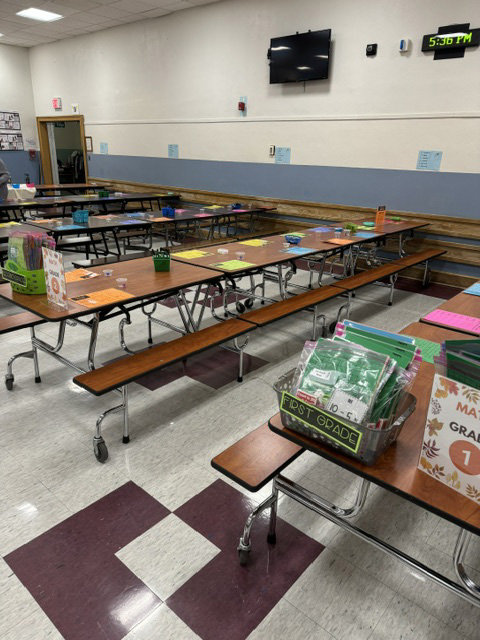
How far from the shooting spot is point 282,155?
6.27 meters

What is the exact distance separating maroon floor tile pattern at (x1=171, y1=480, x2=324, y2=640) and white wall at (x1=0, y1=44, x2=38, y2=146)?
11.1 m

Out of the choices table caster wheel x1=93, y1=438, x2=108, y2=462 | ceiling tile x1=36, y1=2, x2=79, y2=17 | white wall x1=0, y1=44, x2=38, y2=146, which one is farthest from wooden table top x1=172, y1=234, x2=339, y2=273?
white wall x1=0, y1=44, x2=38, y2=146

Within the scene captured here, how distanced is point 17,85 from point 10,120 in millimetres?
830

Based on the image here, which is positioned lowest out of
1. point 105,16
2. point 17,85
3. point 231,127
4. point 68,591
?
point 68,591

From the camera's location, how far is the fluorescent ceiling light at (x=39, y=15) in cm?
720

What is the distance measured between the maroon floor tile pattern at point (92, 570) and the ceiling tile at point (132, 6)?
745cm

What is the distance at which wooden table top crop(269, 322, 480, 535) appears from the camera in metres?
1.01

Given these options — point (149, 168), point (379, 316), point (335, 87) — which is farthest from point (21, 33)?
point (379, 316)

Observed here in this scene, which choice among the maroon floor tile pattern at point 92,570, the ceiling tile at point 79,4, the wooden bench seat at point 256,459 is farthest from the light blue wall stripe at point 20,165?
the wooden bench seat at point 256,459

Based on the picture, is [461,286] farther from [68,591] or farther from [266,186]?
[68,591]

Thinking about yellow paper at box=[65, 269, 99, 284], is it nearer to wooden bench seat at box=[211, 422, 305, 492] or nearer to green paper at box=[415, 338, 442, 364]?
wooden bench seat at box=[211, 422, 305, 492]

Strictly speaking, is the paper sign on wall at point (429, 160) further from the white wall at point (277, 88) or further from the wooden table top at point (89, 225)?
the wooden table top at point (89, 225)

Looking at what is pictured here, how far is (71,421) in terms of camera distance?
245cm

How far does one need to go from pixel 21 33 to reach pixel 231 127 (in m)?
5.42
